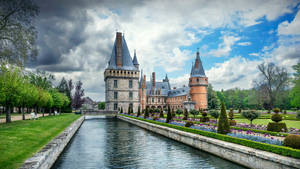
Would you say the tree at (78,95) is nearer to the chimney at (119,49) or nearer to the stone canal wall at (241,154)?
the chimney at (119,49)

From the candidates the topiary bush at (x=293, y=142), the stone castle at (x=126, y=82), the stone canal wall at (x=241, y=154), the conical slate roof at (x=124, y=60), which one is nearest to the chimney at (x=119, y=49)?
the stone castle at (x=126, y=82)

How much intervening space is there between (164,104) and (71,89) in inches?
1469

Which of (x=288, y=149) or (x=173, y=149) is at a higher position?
(x=288, y=149)

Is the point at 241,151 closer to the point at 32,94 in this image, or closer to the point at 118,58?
the point at 32,94

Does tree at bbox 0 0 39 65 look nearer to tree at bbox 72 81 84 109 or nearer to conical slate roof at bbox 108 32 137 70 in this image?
conical slate roof at bbox 108 32 137 70

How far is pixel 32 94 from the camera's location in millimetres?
27188

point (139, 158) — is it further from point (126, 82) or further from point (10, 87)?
point (126, 82)

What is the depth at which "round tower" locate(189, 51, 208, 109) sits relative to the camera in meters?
64.2

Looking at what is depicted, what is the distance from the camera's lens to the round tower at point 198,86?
211 ft

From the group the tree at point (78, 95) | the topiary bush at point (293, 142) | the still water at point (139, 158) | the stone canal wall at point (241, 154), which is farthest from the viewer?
the tree at point (78, 95)

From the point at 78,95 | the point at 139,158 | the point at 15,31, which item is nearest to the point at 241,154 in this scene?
the point at 139,158

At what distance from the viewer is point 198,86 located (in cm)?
6456

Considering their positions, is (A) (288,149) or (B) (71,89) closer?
(A) (288,149)

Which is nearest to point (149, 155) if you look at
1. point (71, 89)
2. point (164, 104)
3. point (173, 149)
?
point (173, 149)
